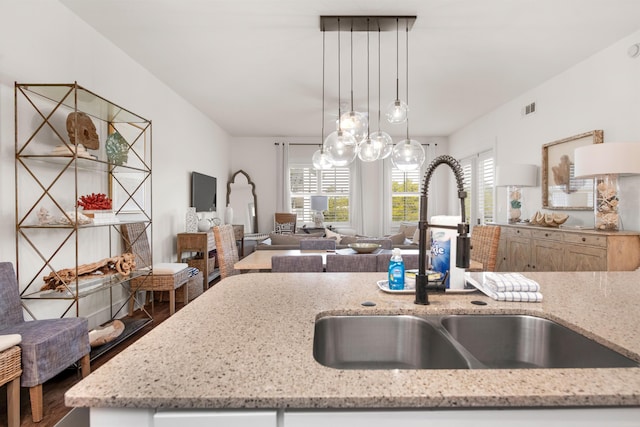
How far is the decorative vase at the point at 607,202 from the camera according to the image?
9.37ft

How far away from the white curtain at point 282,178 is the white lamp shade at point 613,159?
5377 millimetres

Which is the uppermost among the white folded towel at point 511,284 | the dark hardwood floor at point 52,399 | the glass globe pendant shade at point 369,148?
the glass globe pendant shade at point 369,148

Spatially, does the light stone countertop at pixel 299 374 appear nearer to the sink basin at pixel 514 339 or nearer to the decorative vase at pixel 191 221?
the sink basin at pixel 514 339

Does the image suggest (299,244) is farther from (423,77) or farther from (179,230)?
(423,77)

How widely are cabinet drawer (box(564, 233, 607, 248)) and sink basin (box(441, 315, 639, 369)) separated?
240 cm

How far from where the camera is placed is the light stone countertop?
0.57m

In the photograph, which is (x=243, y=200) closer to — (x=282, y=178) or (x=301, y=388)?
(x=282, y=178)

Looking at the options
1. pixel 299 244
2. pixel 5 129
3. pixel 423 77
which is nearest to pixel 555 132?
pixel 423 77

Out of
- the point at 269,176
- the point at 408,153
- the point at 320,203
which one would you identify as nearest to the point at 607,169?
the point at 408,153

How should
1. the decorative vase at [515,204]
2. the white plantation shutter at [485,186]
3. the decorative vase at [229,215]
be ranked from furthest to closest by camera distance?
1. the decorative vase at [229,215]
2. the white plantation shutter at [485,186]
3. the decorative vase at [515,204]

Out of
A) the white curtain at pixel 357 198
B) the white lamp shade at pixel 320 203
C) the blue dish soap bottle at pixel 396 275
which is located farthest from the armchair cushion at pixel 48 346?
the white curtain at pixel 357 198

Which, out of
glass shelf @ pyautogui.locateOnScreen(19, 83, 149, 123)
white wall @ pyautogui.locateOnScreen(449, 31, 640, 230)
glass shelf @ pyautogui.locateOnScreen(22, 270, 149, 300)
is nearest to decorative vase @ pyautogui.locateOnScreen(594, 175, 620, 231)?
white wall @ pyautogui.locateOnScreen(449, 31, 640, 230)

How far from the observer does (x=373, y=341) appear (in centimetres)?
105

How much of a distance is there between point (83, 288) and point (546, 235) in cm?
422
